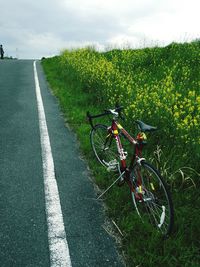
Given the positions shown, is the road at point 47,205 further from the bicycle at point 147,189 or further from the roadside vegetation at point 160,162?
the bicycle at point 147,189

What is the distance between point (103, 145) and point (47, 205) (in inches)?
71.0

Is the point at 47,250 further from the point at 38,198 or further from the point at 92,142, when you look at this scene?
the point at 92,142

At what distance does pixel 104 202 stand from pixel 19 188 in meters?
1.28

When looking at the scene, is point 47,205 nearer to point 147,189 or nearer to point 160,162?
point 147,189

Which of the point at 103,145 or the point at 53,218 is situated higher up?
the point at 103,145

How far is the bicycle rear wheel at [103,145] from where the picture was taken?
525 cm

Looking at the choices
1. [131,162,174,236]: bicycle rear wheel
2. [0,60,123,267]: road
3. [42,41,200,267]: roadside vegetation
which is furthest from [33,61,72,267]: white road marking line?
[131,162,174,236]: bicycle rear wheel

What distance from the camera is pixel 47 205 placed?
3992 millimetres

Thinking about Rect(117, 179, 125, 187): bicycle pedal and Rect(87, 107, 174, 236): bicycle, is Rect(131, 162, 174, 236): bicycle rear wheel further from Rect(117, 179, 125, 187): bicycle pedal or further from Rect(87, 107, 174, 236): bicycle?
Rect(117, 179, 125, 187): bicycle pedal

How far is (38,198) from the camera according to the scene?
4.16 m

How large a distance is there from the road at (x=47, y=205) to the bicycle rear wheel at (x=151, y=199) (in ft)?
1.78

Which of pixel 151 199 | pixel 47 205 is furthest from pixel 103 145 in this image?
pixel 151 199

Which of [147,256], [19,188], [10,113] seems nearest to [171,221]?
[147,256]

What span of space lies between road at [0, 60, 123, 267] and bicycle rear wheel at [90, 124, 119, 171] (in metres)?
0.38
